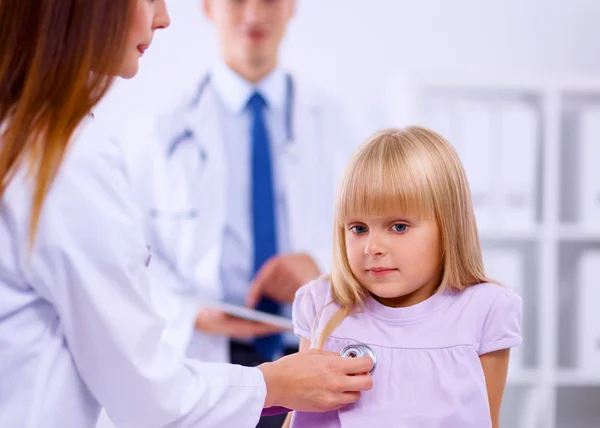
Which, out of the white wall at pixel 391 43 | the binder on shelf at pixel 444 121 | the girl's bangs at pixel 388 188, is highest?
the white wall at pixel 391 43

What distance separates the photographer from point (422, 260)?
0.97 m

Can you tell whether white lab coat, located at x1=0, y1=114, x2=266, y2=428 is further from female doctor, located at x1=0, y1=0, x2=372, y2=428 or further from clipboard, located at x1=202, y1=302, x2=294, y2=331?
clipboard, located at x1=202, y1=302, x2=294, y2=331

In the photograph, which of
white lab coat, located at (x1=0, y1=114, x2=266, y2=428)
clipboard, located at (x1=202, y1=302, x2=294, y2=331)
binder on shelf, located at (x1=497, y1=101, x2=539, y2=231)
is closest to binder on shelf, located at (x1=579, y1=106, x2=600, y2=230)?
binder on shelf, located at (x1=497, y1=101, x2=539, y2=231)

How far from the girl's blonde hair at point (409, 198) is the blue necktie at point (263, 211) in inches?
29.5

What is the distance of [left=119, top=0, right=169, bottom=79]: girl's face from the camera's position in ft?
2.97

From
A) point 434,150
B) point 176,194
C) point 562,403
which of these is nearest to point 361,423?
point 434,150

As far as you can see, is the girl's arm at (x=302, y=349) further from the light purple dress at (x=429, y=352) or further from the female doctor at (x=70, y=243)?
the female doctor at (x=70, y=243)

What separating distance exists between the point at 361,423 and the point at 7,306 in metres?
0.45

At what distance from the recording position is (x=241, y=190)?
1.84m

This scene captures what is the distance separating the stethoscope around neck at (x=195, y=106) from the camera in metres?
1.85

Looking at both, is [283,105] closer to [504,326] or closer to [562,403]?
[504,326]

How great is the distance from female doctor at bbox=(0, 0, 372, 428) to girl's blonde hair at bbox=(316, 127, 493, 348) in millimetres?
163

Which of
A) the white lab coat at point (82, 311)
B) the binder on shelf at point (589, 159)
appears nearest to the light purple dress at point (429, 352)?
the white lab coat at point (82, 311)

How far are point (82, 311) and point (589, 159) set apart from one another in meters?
1.94
